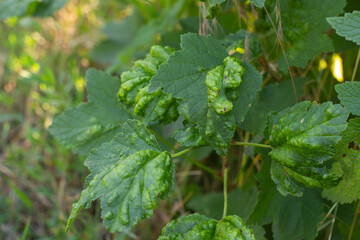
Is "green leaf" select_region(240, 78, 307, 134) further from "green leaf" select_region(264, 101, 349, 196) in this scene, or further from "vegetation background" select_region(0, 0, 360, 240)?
"green leaf" select_region(264, 101, 349, 196)

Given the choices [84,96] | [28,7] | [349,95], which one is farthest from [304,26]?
[84,96]

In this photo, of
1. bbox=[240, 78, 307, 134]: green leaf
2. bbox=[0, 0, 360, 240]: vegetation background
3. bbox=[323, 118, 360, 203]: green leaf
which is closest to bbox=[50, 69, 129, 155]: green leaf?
bbox=[0, 0, 360, 240]: vegetation background

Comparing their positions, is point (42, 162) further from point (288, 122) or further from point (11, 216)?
point (288, 122)

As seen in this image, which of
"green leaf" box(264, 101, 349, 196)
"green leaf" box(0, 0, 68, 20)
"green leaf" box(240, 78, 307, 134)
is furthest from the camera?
"green leaf" box(0, 0, 68, 20)

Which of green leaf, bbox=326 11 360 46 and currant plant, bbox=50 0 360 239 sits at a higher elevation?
green leaf, bbox=326 11 360 46

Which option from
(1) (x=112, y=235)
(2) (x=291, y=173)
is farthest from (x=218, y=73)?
(1) (x=112, y=235)

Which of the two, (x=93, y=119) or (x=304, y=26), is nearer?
(x=304, y=26)

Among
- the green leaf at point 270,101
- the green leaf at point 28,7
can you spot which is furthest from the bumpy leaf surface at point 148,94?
the green leaf at point 28,7

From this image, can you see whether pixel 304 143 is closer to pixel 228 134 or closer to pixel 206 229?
pixel 228 134
